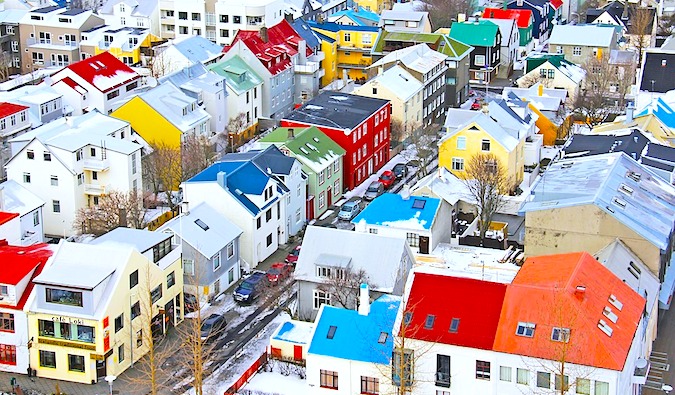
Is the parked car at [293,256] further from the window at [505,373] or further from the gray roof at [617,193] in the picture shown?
the window at [505,373]

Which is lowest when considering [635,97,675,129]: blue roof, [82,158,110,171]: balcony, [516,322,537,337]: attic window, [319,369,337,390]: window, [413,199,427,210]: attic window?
[319,369,337,390]: window

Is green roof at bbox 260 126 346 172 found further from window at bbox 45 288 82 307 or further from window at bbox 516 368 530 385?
window at bbox 516 368 530 385

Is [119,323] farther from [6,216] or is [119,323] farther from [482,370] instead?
[482,370]

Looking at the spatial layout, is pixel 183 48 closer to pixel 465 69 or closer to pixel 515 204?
pixel 465 69

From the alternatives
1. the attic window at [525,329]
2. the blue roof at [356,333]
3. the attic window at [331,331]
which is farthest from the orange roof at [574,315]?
the attic window at [331,331]

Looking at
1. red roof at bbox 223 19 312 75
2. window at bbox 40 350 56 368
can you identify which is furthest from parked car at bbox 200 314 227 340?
red roof at bbox 223 19 312 75

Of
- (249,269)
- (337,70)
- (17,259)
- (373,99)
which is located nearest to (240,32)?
(337,70)
